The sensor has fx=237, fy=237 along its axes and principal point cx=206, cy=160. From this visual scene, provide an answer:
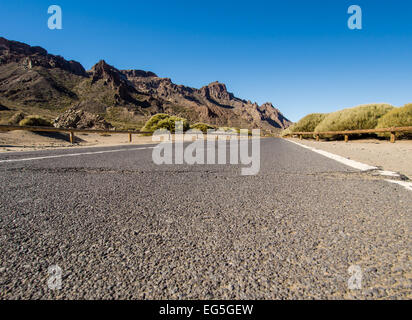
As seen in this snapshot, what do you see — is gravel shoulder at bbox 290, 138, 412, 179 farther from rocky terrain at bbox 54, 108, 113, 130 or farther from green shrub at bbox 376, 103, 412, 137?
rocky terrain at bbox 54, 108, 113, 130

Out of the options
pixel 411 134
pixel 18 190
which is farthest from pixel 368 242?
pixel 411 134

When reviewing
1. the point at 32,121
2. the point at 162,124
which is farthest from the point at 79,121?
the point at 32,121

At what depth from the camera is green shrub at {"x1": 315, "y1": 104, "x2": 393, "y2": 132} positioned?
54.1 feet

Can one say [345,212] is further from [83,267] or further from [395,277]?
[83,267]

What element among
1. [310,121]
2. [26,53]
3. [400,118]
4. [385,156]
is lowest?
[385,156]

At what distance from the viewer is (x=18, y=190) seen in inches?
95.1

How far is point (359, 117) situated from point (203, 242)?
1971 centimetres

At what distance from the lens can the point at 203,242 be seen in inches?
52.6

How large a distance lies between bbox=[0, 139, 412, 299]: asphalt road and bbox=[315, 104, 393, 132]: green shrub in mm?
17172

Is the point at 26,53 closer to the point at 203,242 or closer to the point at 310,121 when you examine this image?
the point at 310,121

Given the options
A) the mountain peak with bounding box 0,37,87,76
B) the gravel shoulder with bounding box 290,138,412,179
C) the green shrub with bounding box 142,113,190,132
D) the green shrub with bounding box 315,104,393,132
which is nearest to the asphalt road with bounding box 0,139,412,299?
the gravel shoulder with bounding box 290,138,412,179

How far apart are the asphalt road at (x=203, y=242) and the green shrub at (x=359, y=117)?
17.2m

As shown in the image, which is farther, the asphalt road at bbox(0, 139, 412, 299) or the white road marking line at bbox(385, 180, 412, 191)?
the white road marking line at bbox(385, 180, 412, 191)

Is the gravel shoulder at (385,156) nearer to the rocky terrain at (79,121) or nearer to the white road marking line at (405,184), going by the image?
the white road marking line at (405,184)
